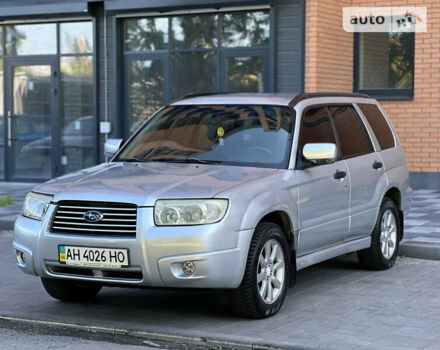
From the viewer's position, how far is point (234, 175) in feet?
22.4

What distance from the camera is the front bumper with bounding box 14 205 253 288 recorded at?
6207mm

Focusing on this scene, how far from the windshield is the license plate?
4.32 ft

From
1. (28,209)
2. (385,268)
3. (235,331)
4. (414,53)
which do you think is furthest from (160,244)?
(414,53)

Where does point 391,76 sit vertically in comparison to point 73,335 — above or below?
above

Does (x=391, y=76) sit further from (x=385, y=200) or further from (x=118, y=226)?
(x=118, y=226)

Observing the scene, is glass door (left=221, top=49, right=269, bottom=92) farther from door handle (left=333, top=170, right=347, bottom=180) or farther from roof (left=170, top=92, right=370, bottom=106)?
door handle (left=333, top=170, right=347, bottom=180)

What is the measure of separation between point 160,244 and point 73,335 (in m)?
0.92

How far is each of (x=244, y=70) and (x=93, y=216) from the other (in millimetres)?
10086

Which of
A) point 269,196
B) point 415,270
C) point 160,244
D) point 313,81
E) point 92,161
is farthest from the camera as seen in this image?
point 92,161

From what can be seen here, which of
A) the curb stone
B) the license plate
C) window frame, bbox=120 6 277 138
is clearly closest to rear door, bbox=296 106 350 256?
the curb stone

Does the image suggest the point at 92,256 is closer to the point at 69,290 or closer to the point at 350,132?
the point at 69,290

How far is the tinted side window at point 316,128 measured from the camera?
7.64 metres

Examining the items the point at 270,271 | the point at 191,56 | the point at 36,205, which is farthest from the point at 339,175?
the point at 191,56

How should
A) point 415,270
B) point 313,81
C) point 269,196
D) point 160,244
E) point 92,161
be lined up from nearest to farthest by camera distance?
1. point 160,244
2. point 269,196
3. point 415,270
4. point 313,81
5. point 92,161
